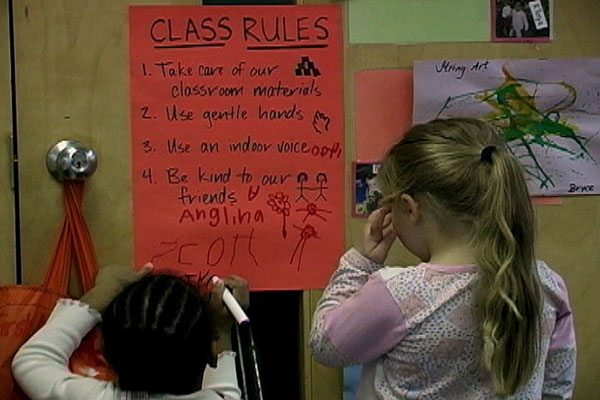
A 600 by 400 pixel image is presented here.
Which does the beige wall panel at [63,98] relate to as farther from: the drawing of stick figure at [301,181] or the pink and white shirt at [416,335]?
the pink and white shirt at [416,335]

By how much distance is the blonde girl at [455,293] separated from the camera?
1.26m

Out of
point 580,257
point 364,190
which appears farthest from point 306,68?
point 580,257

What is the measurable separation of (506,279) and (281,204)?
0.42 meters

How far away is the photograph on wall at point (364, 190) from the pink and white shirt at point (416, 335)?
0.83 feet

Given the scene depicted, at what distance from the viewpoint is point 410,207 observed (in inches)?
51.7

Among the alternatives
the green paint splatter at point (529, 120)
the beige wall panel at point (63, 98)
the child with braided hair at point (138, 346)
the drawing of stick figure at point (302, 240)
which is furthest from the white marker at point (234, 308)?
the green paint splatter at point (529, 120)

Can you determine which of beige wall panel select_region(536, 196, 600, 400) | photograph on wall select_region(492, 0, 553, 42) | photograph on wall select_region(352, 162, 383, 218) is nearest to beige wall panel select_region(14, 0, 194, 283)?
photograph on wall select_region(352, 162, 383, 218)

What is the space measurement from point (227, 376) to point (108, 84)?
1.55 feet

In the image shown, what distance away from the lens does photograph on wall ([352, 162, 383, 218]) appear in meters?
1.56

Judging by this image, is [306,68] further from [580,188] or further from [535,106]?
[580,188]

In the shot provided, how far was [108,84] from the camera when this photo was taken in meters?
1.50

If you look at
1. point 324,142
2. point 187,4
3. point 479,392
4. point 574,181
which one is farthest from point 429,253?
point 187,4

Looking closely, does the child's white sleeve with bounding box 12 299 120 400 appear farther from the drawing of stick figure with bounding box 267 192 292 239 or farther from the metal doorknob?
the drawing of stick figure with bounding box 267 192 292 239

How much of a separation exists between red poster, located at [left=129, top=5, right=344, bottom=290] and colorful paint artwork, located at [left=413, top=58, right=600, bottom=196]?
170mm
